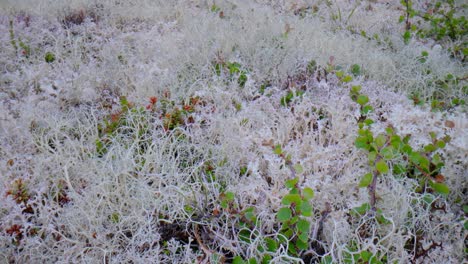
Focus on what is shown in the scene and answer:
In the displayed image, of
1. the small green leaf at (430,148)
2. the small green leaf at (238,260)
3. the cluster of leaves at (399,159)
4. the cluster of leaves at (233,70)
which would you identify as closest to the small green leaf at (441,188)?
the cluster of leaves at (399,159)

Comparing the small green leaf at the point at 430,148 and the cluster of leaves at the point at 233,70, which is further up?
the small green leaf at the point at 430,148

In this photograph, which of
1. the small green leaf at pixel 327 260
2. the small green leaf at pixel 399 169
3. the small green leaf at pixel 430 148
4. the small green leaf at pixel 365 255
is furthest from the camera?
the small green leaf at pixel 399 169

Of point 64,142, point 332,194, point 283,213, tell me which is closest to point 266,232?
point 283,213

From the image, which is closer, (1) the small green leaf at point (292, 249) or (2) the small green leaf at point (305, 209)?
(2) the small green leaf at point (305, 209)

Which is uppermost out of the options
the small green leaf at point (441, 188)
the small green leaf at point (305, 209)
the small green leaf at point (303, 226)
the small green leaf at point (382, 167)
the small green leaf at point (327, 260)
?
the small green leaf at point (382, 167)

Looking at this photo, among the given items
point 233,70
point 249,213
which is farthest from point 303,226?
point 233,70

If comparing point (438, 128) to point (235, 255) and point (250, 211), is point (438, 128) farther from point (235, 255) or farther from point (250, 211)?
point (235, 255)

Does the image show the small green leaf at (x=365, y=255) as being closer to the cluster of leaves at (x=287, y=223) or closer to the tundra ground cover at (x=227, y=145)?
the tundra ground cover at (x=227, y=145)
